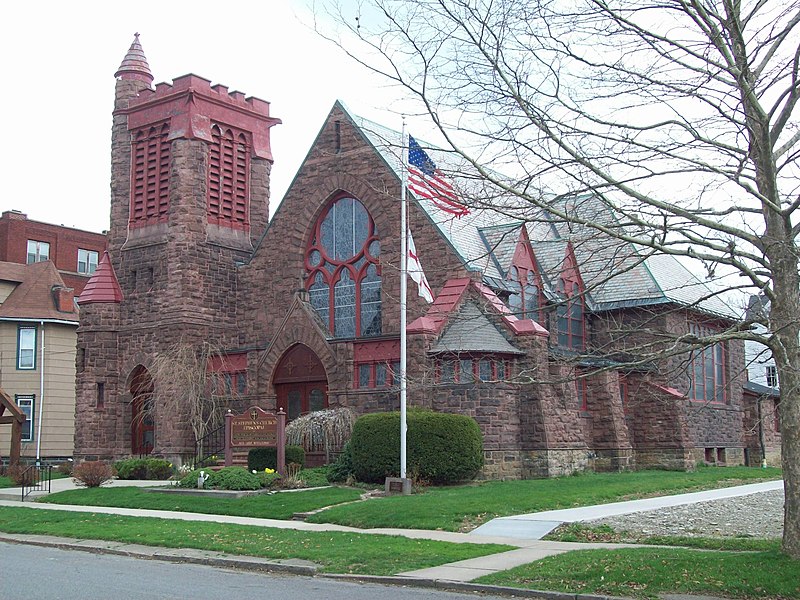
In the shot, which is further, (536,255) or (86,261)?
(86,261)

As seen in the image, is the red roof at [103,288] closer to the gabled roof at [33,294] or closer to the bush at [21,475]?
the bush at [21,475]

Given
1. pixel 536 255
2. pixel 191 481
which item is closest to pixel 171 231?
pixel 191 481

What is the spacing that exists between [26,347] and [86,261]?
16423 mm

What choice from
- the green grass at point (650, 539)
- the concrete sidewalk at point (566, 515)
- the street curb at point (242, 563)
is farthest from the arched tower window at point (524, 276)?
the street curb at point (242, 563)

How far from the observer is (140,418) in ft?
114

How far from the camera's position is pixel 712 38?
1213cm

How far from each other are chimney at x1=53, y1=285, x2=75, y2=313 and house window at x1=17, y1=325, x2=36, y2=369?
1.68 meters

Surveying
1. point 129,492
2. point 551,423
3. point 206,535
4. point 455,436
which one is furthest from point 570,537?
point 129,492

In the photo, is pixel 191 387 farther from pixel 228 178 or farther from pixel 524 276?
pixel 524 276

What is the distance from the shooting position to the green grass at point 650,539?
14499mm

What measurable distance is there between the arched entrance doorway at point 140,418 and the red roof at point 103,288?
9.65 ft

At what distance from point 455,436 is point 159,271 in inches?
578

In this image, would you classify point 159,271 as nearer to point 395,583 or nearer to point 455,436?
point 455,436

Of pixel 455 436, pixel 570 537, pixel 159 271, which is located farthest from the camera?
pixel 159 271
